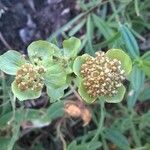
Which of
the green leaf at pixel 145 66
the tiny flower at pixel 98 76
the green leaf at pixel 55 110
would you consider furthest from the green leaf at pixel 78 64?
the green leaf at pixel 55 110

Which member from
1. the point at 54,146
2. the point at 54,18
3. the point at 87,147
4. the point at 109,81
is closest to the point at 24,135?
the point at 54,146

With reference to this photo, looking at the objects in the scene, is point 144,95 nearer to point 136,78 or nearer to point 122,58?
point 136,78

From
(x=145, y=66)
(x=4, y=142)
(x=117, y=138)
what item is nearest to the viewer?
(x=145, y=66)

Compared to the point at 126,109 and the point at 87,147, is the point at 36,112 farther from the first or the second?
the point at 126,109

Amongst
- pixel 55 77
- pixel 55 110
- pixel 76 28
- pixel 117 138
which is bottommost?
pixel 117 138

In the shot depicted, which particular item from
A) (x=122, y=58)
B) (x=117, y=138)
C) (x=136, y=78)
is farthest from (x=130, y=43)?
(x=117, y=138)

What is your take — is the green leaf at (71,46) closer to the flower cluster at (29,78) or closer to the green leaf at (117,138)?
the flower cluster at (29,78)

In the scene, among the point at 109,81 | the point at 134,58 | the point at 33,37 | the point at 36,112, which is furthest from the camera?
the point at 33,37

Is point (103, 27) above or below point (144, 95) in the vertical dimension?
above
